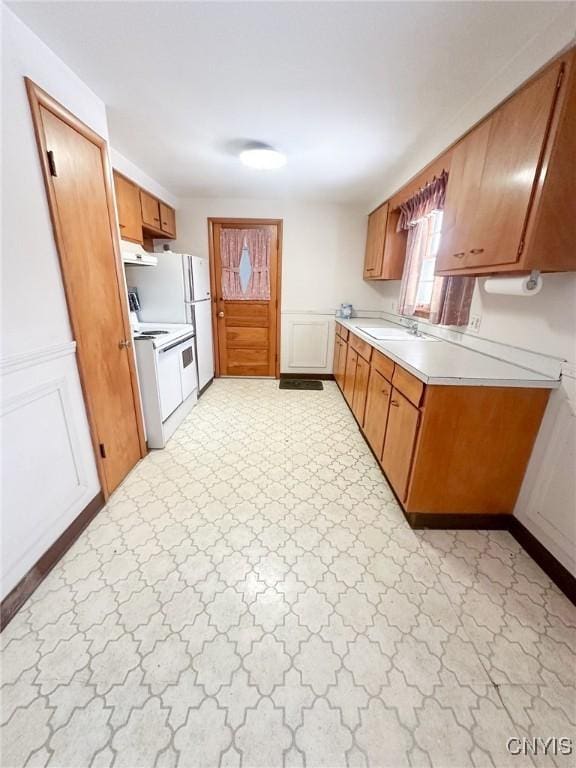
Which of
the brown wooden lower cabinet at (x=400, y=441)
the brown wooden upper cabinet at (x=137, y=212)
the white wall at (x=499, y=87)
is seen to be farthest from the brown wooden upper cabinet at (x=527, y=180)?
the brown wooden upper cabinet at (x=137, y=212)

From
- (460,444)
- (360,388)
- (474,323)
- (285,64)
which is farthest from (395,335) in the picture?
(285,64)

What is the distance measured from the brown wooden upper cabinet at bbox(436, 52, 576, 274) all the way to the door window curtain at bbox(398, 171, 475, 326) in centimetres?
50

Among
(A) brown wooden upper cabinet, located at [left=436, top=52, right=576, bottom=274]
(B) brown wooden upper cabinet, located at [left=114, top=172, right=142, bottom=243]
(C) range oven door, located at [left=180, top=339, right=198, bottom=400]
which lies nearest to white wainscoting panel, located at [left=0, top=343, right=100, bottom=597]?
(C) range oven door, located at [left=180, top=339, right=198, bottom=400]

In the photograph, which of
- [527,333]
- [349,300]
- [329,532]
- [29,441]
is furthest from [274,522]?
[349,300]

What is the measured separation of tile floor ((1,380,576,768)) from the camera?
0.93 meters

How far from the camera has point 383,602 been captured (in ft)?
4.39

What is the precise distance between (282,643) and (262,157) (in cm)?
299

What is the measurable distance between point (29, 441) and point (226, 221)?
3388 millimetres

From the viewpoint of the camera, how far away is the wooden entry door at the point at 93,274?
143 centimetres

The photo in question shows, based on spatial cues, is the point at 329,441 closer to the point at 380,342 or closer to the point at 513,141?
the point at 380,342

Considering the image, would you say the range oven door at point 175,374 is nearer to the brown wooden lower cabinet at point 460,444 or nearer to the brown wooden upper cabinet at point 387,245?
the brown wooden lower cabinet at point 460,444

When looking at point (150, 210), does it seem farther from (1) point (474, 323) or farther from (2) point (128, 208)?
(1) point (474, 323)

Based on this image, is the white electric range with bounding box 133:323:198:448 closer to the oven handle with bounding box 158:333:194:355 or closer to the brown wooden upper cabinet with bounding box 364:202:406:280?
the oven handle with bounding box 158:333:194:355

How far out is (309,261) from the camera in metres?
3.96
